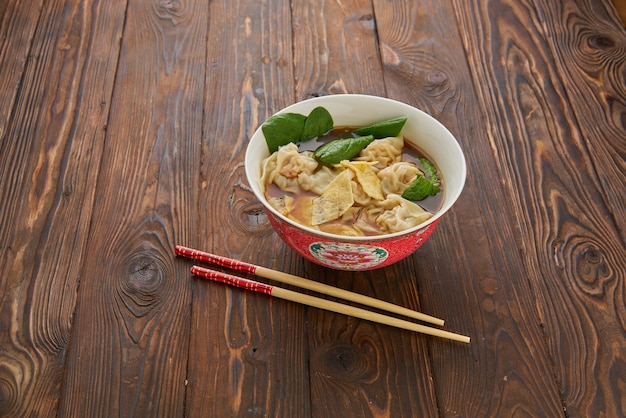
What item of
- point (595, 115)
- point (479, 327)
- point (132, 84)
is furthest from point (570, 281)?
point (132, 84)

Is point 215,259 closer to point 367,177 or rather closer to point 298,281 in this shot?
point 298,281

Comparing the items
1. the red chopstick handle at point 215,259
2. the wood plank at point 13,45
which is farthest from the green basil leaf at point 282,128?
the wood plank at point 13,45

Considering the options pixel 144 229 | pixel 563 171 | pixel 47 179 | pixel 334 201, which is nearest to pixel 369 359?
pixel 334 201

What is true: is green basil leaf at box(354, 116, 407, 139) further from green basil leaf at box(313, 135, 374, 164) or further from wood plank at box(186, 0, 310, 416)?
wood plank at box(186, 0, 310, 416)

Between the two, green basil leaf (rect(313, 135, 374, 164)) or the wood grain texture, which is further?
the wood grain texture

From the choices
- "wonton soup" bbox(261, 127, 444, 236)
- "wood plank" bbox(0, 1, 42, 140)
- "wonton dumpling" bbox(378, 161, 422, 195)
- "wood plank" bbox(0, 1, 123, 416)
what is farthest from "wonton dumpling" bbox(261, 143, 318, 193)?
"wood plank" bbox(0, 1, 42, 140)

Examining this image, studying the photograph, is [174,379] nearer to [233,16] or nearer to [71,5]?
[233,16]
